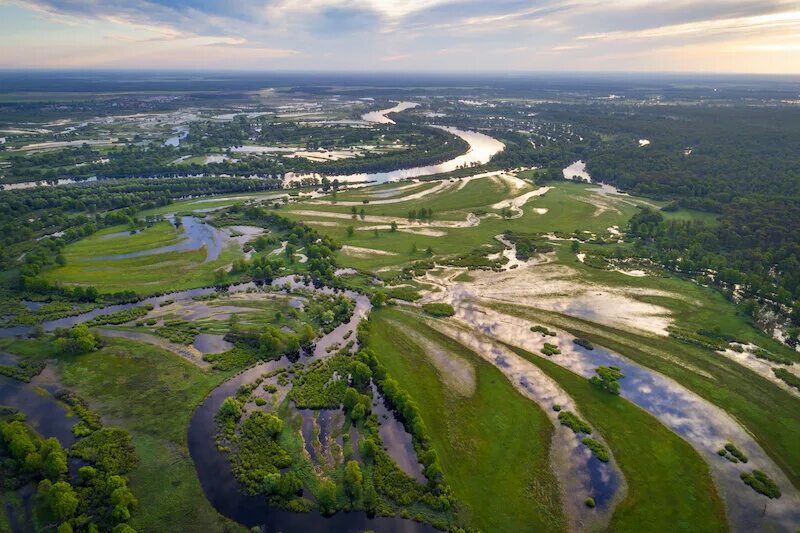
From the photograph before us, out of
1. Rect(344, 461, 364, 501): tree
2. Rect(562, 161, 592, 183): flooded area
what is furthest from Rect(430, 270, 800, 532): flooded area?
Rect(562, 161, 592, 183): flooded area

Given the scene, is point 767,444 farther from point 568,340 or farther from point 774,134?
point 774,134

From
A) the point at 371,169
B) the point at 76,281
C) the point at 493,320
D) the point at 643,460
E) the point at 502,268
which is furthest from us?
A: the point at 371,169

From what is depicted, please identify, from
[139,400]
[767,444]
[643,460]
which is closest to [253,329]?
[139,400]

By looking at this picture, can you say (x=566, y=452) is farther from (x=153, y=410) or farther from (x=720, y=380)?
(x=153, y=410)

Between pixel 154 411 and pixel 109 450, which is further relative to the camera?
pixel 154 411

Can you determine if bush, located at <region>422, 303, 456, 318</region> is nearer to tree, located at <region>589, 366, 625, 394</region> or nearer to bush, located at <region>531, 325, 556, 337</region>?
bush, located at <region>531, 325, 556, 337</region>

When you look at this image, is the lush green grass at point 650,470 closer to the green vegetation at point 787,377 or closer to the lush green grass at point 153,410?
the green vegetation at point 787,377

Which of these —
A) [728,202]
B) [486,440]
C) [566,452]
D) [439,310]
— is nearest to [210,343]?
[439,310]
